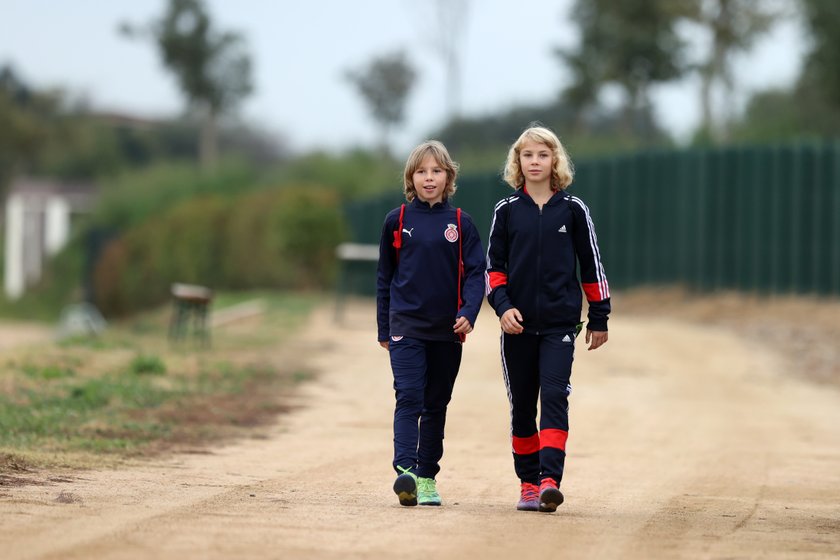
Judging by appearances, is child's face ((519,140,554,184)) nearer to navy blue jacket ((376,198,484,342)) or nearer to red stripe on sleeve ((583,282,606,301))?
navy blue jacket ((376,198,484,342))

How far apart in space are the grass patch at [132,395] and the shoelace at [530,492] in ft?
9.00

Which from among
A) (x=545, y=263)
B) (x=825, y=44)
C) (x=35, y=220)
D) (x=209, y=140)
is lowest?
(x=35, y=220)

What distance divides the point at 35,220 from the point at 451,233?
203ft

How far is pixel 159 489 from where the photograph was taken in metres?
7.71

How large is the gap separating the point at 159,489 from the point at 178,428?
3.58 meters

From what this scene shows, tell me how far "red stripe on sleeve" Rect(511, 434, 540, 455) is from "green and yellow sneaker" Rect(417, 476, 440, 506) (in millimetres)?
457

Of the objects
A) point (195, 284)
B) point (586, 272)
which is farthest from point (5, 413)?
point (195, 284)

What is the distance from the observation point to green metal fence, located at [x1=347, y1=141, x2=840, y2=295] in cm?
2386

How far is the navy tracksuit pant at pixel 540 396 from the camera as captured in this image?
7.32 metres

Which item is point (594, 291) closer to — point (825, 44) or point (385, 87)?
point (825, 44)

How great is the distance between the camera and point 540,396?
7.39 metres

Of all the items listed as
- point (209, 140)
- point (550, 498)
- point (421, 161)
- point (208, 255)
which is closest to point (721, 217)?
Result: point (208, 255)

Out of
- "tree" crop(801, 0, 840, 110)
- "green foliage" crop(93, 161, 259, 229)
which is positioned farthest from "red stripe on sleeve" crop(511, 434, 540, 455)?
"green foliage" crop(93, 161, 259, 229)

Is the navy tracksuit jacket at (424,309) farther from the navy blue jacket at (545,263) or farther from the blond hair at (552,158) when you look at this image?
the blond hair at (552,158)
